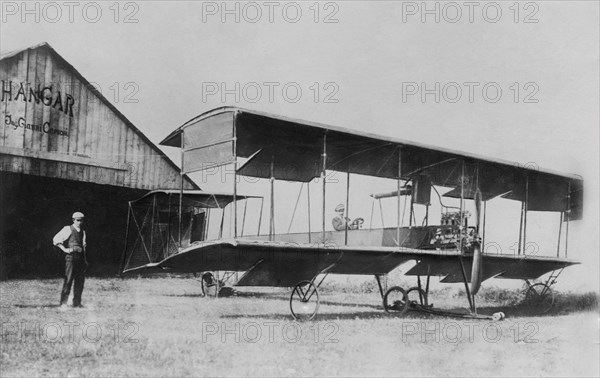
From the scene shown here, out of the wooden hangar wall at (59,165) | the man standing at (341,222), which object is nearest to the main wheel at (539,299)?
the man standing at (341,222)

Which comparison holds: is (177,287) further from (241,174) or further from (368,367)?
(368,367)

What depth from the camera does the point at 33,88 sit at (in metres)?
14.5

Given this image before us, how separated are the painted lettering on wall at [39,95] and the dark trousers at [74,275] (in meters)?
5.47

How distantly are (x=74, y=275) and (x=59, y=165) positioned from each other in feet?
18.9

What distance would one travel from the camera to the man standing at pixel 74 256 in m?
10.6

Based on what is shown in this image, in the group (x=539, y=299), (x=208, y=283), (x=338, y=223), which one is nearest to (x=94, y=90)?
(x=208, y=283)

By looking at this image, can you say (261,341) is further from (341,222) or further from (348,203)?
(341,222)

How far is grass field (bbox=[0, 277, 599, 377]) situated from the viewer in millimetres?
7188

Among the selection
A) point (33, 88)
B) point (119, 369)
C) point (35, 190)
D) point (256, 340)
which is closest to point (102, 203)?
point (35, 190)

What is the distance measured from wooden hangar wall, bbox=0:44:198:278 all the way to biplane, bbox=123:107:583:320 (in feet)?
6.70

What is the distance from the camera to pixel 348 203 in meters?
11.5

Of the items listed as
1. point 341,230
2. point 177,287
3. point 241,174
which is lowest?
point 177,287

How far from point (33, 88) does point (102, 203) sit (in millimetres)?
5429

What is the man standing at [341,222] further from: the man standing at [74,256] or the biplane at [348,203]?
the man standing at [74,256]
